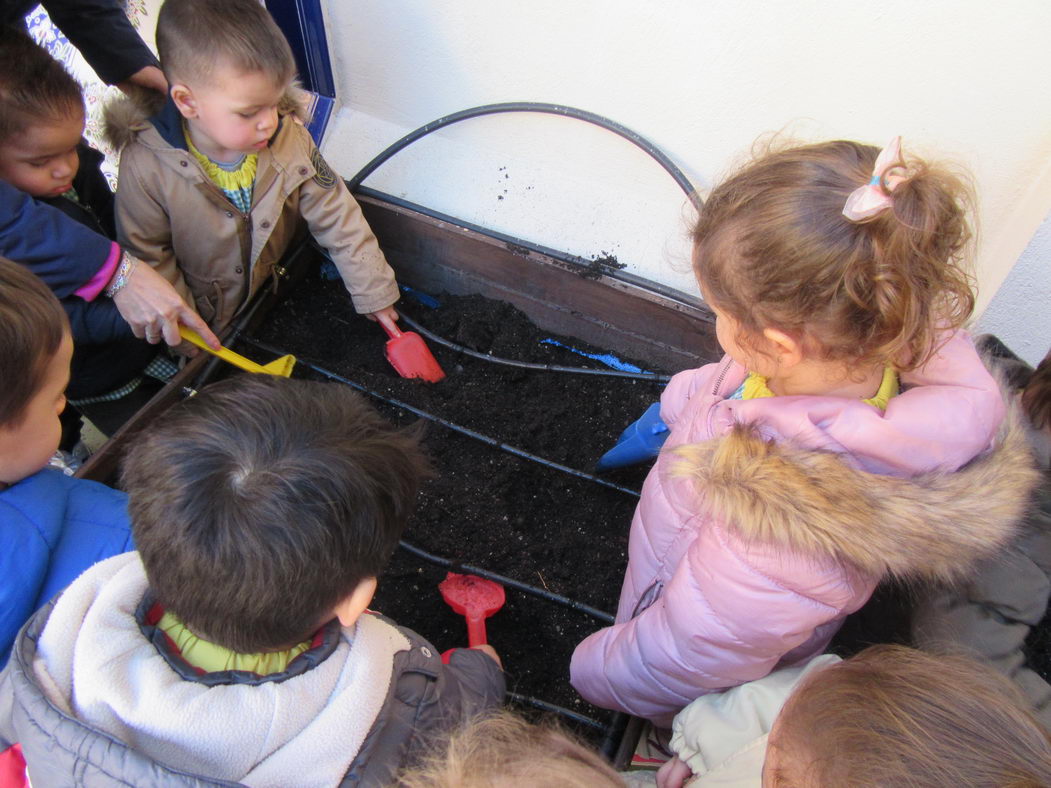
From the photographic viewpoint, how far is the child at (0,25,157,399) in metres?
1.22

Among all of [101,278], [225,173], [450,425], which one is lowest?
[450,425]

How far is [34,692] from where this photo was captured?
62 cm

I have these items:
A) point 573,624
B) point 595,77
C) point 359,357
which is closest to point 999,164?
point 595,77

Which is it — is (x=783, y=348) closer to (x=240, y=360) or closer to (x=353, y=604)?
(x=353, y=604)

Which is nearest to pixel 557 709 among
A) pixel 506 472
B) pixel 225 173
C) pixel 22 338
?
pixel 506 472

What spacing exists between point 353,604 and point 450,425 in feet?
2.92

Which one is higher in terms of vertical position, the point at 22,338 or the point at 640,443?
the point at 22,338

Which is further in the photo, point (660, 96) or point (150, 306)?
point (660, 96)

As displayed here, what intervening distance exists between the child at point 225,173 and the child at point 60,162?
4.3 inches

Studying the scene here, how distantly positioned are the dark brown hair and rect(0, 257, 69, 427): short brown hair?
34.6 inches

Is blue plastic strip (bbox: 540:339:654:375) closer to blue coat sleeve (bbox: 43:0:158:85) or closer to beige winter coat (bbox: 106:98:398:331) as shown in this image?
beige winter coat (bbox: 106:98:398:331)

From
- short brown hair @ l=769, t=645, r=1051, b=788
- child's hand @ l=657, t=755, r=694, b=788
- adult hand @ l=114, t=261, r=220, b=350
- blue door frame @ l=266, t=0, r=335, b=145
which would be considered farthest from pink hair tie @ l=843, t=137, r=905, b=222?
blue door frame @ l=266, t=0, r=335, b=145

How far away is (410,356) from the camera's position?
180cm

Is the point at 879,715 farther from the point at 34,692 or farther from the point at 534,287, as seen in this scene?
the point at 534,287
